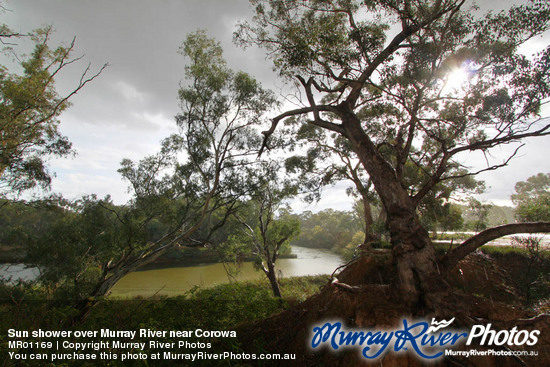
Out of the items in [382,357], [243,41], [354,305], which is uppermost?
[243,41]

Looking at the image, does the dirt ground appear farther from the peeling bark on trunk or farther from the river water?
the river water

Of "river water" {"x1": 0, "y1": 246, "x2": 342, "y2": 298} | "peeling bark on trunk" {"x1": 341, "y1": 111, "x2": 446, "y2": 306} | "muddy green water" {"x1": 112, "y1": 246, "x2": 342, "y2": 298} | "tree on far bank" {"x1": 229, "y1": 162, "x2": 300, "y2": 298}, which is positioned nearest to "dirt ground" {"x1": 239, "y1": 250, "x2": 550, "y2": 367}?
"peeling bark on trunk" {"x1": 341, "y1": 111, "x2": 446, "y2": 306}

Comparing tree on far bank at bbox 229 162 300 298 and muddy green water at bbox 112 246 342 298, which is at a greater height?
tree on far bank at bbox 229 162 300 298

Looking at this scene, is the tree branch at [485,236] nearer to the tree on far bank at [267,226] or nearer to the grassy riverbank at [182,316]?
the grassy riverbank at [182,316]

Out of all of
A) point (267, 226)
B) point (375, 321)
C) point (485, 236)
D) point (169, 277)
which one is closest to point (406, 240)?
point (485, 236)

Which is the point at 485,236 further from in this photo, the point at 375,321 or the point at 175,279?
the point at 175,279

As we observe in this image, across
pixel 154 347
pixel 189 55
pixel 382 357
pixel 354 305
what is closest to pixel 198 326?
pixel 154 347

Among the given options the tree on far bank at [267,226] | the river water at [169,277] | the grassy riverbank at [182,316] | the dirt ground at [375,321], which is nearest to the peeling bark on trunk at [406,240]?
the dirt ground at [375,321]

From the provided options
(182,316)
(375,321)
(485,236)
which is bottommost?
(182,316)

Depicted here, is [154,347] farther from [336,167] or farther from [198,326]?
[336,167]

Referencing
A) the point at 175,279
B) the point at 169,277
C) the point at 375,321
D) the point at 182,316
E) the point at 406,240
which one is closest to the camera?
the point at 375,321

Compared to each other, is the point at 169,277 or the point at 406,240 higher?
the point at 406,240

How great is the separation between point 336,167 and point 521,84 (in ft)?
23.0

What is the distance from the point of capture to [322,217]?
4647cm
